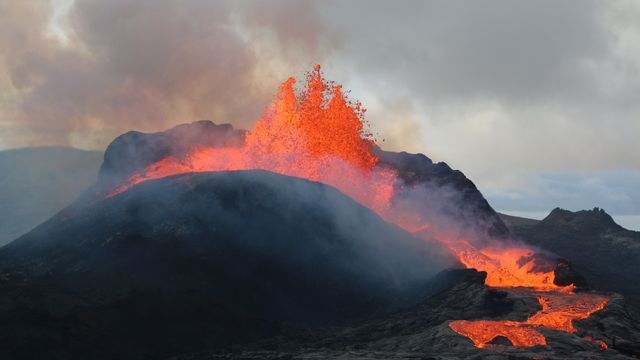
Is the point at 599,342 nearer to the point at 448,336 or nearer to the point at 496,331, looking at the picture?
the point at 496,331

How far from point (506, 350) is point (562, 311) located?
8114 millimetres

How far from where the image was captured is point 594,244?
7281 centimetres

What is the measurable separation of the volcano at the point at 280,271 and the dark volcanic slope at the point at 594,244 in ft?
43.7

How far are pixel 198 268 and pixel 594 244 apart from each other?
55.2m

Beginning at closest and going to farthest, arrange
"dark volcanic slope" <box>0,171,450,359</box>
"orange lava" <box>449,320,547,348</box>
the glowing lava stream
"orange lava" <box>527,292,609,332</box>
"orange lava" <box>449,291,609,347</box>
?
1. "orange lava" <box>449,320,547,348</box>
2. "orange lava" <box>449,291,609,347</box>
3. "orange lava" <box>527,292,609,332</box>
4. "dark volcanic slope" <box>0,171,450,359</box>
5. the glowing lava stream

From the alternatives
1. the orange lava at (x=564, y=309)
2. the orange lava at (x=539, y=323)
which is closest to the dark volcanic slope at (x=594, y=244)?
the orange lava at (x=564, y=309)

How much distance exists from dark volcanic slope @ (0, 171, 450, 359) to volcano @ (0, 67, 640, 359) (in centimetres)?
11

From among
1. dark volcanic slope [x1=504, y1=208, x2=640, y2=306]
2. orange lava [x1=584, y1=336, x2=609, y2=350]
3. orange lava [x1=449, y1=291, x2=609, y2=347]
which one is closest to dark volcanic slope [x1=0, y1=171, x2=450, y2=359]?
orange lava [x1=449, y1=291, x2=609, y2=347]

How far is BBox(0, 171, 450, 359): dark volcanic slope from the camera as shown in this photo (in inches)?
1229

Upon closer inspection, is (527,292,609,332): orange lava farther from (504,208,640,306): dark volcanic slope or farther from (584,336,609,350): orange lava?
(504,208,640,306): dark volcanic slope

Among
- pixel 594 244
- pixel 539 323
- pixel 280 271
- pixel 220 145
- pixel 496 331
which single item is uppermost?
pixel 220 145

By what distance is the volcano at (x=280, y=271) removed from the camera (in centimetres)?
2952

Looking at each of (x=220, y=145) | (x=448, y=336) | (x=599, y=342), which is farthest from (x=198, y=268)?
(x=599, y=342)

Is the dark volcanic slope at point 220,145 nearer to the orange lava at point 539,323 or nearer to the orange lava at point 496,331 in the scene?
the orange lava at point 539,323
